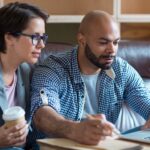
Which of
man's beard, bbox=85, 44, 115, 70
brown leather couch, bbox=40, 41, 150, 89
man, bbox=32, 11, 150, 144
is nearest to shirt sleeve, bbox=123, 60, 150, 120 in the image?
man, bbox=32, 11, 150, 144

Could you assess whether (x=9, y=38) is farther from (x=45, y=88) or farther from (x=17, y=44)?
(x=45, y=88)

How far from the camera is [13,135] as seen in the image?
1686mm

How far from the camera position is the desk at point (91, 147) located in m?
1.42

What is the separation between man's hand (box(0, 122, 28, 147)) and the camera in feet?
5.40

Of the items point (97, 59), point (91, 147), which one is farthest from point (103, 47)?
point (91, 147)

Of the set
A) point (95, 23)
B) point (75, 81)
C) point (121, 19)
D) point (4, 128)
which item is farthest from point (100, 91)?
point (121, 19)

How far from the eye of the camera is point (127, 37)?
313 cm

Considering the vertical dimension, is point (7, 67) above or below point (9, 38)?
below

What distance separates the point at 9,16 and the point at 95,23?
0.43 m

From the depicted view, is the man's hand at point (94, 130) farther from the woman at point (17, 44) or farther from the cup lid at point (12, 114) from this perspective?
the woman at point (17, 44)

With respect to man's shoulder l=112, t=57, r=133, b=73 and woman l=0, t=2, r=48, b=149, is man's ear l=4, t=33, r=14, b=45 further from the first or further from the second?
man's shoulder l=112, t=57, r=133, b=73

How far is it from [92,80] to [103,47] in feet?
0.56

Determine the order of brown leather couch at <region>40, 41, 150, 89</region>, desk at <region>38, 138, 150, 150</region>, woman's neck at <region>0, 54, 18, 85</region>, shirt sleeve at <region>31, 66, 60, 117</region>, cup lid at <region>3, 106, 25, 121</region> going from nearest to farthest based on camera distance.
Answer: desk at <region>38, 138, 150, 150</region> → cup lid at <region>3, 106, 25, 121</region> → shirt sleeve at <region>31, 66, 60, 117</region> → woman's neck at <region>0, 54, 18, 85</region> → brown leather couch at <region>40, 41, 150, 89</region>

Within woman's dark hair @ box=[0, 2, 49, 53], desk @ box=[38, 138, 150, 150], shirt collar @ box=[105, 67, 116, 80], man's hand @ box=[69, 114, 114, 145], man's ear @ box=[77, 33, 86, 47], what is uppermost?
woman's dark hair @ box=[0, 2, 49, 53]
